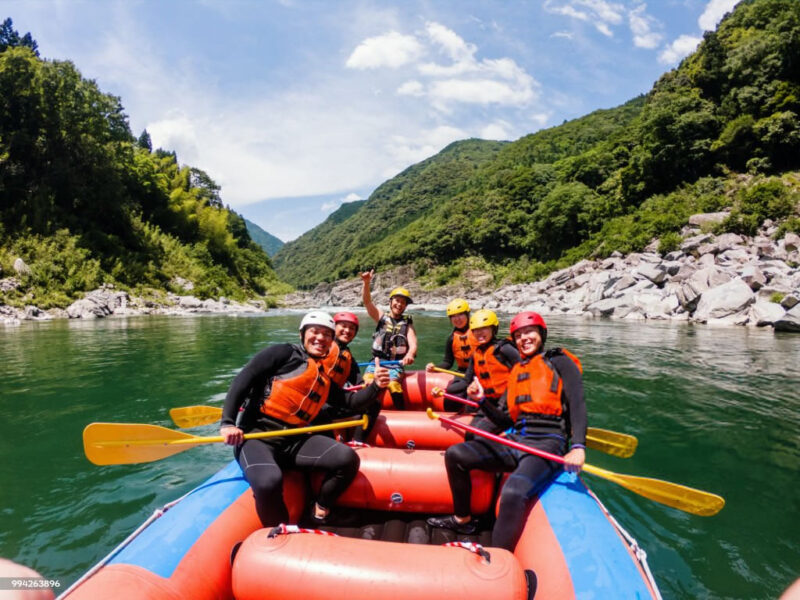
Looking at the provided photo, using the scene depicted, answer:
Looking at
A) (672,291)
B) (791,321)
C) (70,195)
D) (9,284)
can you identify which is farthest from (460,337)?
(70,195)

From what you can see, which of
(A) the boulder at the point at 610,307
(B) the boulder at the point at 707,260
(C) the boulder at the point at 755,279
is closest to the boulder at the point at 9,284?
(A) the boulder at the point at 610,307

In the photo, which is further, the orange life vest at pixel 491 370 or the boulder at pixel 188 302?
the boulder at pixel 188 302

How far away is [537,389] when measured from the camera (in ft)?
11.3

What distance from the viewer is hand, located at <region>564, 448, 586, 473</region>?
2961 millimetres

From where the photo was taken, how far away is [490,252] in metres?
58.4

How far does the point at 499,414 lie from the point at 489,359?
665mm

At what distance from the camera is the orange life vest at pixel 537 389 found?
3.40 metres

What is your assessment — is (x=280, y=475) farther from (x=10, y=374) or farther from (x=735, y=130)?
(x=735, y=130)

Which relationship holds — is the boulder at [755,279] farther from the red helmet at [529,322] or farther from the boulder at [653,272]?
the red helmet at [529,322]

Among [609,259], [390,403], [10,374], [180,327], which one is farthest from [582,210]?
[10,374]

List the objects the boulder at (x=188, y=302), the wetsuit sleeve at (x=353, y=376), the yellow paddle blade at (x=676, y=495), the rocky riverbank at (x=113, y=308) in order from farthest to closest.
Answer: the boulder at (x=188, y=302)
the rocky riverbank at (x=113, y=308)
the wetsuit sleeve at (x=353, y=376)
the yellow paddle blade at (x=676, y=495)

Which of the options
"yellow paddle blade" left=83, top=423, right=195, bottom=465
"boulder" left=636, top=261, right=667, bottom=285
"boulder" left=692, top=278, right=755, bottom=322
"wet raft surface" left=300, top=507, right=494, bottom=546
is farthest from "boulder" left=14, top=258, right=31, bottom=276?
"boulder" left=636, top=261, right=667, bottom=285

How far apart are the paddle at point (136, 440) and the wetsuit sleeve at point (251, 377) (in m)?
0.24

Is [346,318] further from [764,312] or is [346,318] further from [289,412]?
[764,312]
